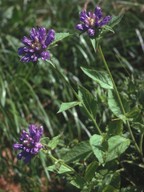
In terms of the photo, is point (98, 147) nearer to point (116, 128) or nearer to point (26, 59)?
point (116, 128)

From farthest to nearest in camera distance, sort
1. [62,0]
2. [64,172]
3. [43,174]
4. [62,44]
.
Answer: [62,0] < [62,44] < [43,174] < [64,172]

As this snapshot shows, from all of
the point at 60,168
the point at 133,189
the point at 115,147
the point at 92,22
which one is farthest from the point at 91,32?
the point at 133,189

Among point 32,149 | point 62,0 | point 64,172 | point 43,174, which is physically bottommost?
point 43,174

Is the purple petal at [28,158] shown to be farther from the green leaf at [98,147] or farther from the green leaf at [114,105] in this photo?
the green leaf at [114,105]

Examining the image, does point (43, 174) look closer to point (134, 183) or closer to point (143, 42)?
point (134, 183)

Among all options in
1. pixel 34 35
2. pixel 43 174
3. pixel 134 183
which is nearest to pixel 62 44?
pixel 43 174

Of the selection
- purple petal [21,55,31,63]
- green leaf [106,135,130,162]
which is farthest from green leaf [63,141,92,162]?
purple petal [21,55,31,63]
